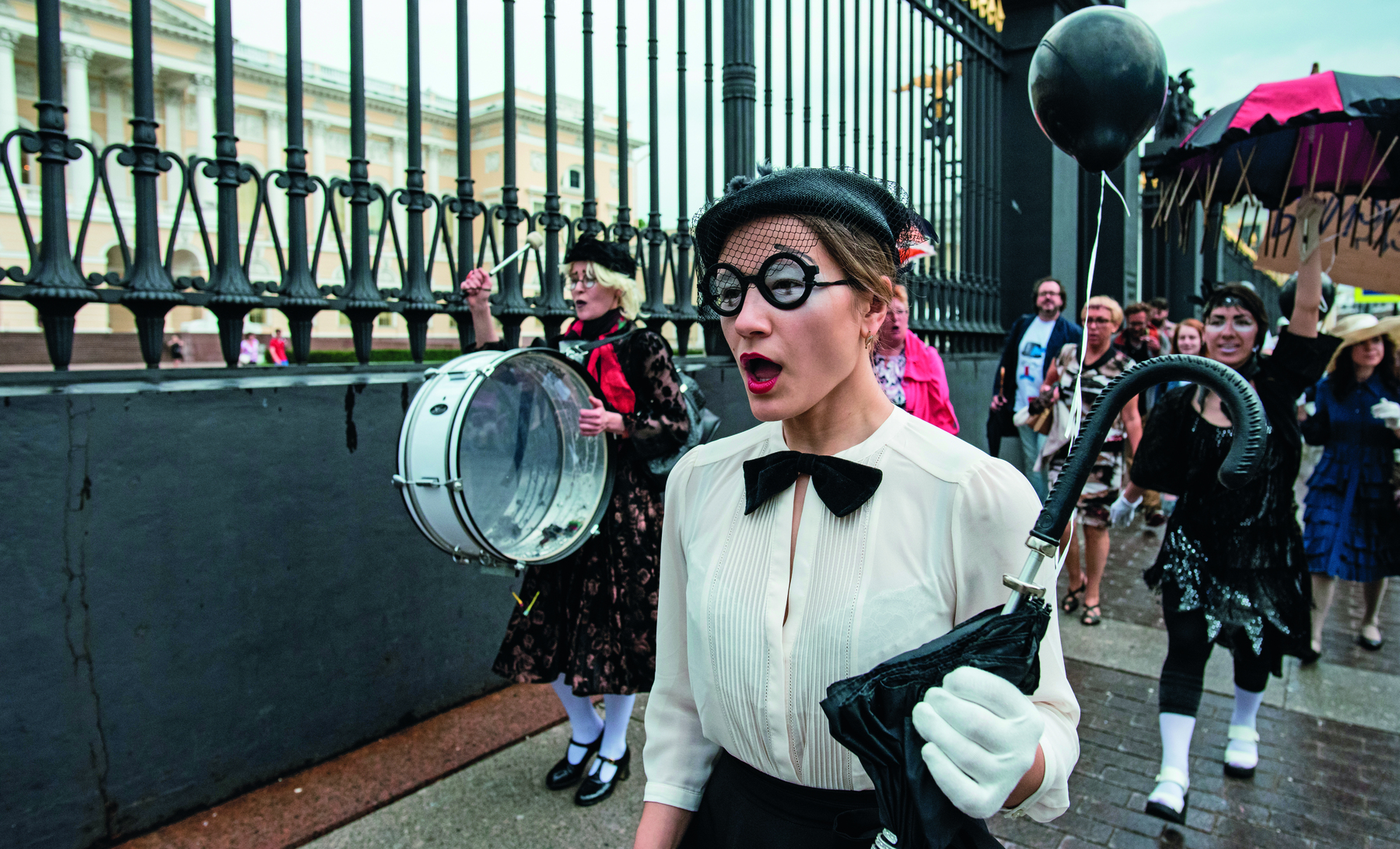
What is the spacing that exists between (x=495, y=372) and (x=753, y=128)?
3437 millimetres

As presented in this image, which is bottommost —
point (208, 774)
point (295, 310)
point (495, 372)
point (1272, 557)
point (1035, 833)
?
point (1035, 833)

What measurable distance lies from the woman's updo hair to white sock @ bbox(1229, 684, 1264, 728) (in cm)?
146

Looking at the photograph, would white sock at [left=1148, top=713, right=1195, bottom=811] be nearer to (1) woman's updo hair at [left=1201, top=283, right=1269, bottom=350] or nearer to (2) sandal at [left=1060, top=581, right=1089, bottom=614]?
(1) woman's updo hair at [left=1201, top=283, right=1269, bottom=350]

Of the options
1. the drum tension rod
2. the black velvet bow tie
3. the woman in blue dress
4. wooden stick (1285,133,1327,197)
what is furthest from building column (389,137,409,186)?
the black velvet bow tie

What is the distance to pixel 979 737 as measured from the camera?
1024 mm

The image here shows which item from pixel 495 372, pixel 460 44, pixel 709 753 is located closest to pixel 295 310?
pixel 495 372

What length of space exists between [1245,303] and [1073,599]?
2.80m

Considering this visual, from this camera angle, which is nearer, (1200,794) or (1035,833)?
(1035,833)

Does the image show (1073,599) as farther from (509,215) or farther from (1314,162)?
(509,215)

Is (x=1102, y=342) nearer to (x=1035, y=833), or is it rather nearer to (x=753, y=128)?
(x=753, y=128)

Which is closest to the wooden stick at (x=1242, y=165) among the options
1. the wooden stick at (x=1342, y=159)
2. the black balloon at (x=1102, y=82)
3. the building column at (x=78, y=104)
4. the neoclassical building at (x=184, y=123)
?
the wooden stick at (x=1342, y=159)

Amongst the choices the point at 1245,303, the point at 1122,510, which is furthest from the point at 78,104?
the point at 1245,303

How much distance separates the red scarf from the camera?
3498 millimetres

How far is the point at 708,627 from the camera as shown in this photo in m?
1.46
